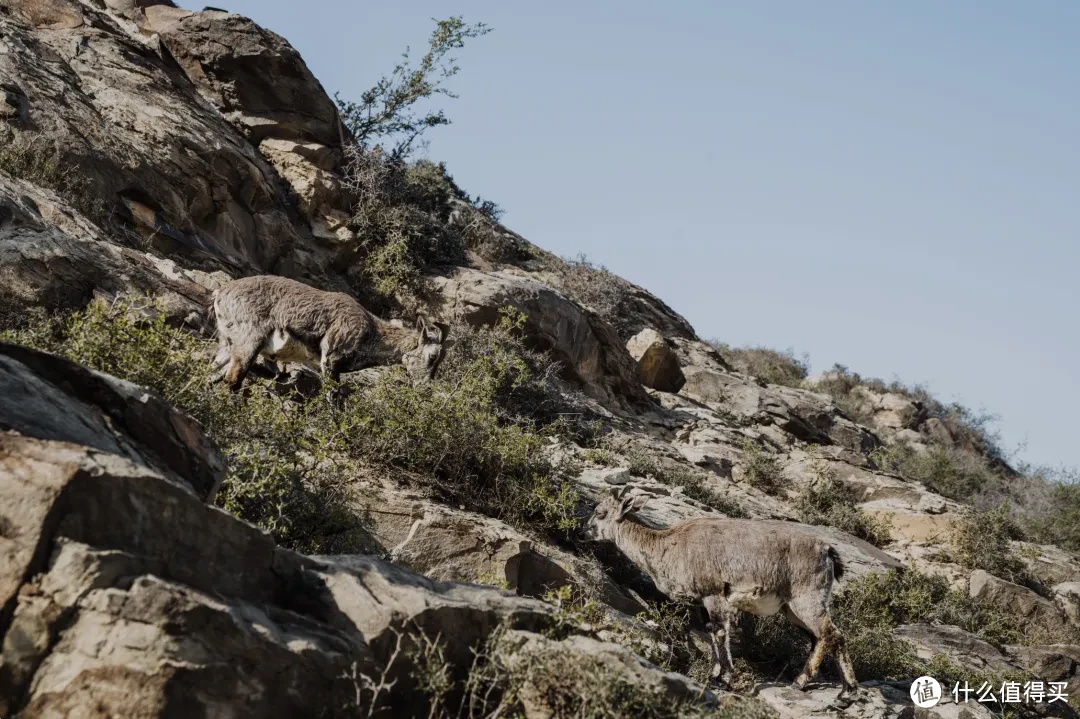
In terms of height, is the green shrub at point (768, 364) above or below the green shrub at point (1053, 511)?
above

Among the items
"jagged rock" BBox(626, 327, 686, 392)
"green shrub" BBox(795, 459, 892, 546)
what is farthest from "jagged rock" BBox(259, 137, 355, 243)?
"green shrub" BBox(795, 459, 892, 546)

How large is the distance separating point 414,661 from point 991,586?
1252 cm

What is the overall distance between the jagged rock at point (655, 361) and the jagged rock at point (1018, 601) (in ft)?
27.6

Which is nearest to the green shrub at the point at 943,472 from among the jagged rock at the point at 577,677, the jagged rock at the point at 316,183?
the jagged rock at the point at 316,183

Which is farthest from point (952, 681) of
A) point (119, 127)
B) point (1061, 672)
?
point (119, 127)

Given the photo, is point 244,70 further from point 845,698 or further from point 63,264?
point 845,698

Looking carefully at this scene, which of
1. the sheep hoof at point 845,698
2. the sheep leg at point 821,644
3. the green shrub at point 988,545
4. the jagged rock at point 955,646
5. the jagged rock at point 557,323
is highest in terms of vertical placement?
the jagged rock at point 557,323

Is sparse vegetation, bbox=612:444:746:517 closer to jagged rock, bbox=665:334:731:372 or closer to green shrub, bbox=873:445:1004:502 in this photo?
jagged rock, bbox=665:334:731:372

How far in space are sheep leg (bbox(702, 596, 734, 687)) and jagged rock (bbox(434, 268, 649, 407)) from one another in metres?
8.18

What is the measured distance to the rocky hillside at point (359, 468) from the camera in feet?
15.3

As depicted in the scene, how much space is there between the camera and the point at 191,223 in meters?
15.0

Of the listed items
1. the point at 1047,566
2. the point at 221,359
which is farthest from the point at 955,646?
the point at 221,359

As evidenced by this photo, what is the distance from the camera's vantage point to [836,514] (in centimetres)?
1695

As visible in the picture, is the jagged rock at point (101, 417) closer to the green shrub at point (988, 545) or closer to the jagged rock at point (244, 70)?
the jagged rock at point (244, 70)
